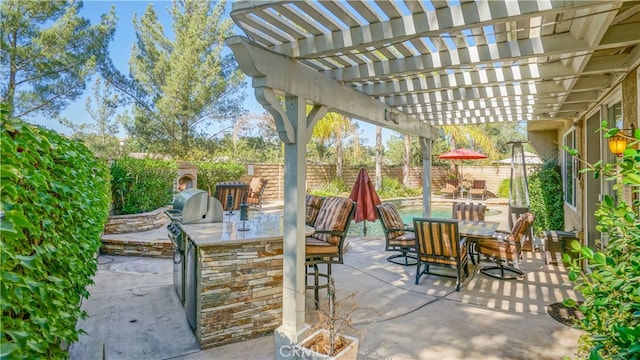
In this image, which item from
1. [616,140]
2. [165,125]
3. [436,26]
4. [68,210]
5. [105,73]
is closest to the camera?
[68,210]

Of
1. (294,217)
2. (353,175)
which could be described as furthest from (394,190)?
(294,217)

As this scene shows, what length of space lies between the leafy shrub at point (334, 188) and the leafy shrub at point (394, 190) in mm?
1652

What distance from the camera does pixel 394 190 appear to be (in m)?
16.7

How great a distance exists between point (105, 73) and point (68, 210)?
1689 centimetres

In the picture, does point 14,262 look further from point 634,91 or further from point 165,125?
point 165,125

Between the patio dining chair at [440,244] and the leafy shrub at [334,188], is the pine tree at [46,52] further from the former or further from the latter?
the patio dining chair at [440,244]

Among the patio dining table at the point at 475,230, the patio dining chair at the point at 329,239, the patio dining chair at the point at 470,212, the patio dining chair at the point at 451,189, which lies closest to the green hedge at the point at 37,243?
the patio dining chair at the point at 329,239

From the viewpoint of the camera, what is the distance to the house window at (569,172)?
677cm

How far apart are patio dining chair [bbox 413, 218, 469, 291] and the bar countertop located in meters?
1.80

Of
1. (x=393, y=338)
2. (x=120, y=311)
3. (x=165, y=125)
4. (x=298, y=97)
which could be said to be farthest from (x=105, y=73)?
(x=393, y=338)

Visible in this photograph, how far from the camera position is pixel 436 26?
2.42 metres

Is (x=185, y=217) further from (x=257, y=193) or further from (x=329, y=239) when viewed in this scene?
(x=257, y=193)

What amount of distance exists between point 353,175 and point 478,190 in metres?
5.92

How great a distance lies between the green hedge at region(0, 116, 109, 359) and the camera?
110 centimetres
